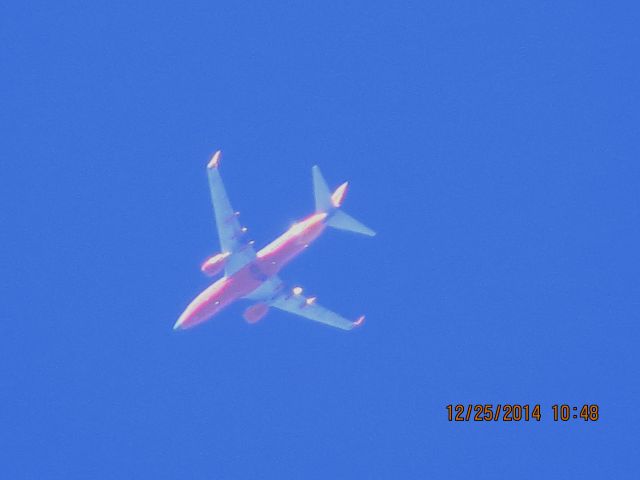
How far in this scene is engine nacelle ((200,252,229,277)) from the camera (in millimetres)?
81000

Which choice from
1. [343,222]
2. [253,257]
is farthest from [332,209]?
[253,257]

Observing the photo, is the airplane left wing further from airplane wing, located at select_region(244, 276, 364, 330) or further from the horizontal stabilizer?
the horizontal stabilizer

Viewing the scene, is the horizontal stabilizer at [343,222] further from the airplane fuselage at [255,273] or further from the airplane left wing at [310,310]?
the airplane left wing at [310,310]

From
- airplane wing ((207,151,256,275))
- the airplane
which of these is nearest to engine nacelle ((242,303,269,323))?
the airplane

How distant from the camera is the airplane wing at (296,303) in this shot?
88.4 m

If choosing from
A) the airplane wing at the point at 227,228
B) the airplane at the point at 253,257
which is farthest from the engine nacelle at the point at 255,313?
the airplane wing at the point at 227,228

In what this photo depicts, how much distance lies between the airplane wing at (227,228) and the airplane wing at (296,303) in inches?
194

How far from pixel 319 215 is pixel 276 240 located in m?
4.11

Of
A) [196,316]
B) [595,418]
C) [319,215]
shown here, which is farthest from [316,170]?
[595,418]

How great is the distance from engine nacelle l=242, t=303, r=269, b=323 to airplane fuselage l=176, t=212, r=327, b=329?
2.64m

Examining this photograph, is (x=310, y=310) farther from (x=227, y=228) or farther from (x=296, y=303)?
(x=227, y=228)

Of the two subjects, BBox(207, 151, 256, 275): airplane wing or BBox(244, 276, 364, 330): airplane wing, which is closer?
BBox(207, 151, 256, 275): airplane wing

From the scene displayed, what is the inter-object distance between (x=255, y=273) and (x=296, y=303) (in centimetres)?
814

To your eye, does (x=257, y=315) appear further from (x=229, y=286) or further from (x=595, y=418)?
(x=595, y=418)
